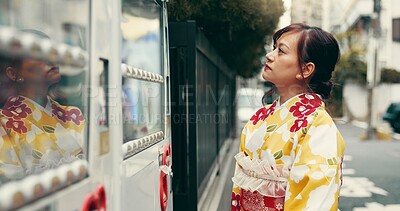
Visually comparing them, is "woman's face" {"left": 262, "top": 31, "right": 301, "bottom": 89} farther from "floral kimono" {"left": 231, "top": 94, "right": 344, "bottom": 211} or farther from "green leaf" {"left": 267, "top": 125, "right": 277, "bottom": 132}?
"green leaf" {"left": 267, "top": 125, "right": 277, "bottom": 132}

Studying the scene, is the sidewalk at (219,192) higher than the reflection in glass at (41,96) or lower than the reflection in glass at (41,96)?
lower

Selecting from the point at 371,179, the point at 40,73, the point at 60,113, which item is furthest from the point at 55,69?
the point at 371,179

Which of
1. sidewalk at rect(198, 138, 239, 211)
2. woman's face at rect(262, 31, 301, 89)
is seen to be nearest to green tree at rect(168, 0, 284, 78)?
sidewalk at rect(198, 138, 239, 211)

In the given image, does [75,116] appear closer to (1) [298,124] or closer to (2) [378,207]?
(1) [298,124]

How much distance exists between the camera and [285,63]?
2.06 metres

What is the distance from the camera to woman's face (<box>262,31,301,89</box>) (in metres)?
2.05

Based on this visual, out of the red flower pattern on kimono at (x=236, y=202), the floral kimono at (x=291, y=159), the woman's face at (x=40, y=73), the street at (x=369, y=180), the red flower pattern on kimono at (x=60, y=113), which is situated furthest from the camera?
the street at (x=369, y=180)

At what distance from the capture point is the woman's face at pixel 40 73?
1.51 metres

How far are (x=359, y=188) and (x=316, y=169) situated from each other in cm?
590

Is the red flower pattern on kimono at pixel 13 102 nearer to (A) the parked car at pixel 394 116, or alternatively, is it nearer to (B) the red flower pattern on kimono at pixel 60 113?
(B) the red flower pattern on kimono at pixel 60 113

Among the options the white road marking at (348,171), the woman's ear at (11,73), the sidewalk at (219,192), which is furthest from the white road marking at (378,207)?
the woman's ear at (11,73)

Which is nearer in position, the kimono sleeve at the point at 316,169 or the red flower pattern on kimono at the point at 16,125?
the kimono sleeve at the point at 316,169

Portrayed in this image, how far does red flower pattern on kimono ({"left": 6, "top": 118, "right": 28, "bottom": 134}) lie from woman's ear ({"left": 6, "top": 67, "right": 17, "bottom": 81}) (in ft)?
0.69

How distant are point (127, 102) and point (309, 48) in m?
0.81
